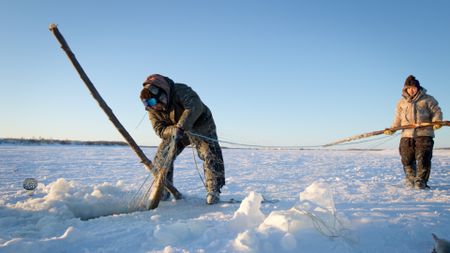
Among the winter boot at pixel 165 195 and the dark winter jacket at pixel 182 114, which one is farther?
the winter boot at pixel 165 195

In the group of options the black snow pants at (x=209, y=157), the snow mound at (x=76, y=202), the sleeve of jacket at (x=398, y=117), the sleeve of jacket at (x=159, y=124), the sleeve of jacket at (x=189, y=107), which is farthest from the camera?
the sleeve of jacket at (x=398, y=117)

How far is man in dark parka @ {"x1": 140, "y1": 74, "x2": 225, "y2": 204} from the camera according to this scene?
3.48 meters

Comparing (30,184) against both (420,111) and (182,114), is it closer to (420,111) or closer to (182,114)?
(182,114)

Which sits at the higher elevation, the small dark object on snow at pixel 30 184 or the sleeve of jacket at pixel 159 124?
the sleeve of jacket at pixel 159 124

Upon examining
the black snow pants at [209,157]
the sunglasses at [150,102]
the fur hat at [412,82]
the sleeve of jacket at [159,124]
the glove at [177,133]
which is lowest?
the black snow pants at [209,157]

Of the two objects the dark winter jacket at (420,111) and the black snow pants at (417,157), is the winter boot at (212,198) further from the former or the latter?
the dark winter jacket at (420,111)

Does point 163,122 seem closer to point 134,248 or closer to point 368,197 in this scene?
point 134,248

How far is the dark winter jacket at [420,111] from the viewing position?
5.17 m

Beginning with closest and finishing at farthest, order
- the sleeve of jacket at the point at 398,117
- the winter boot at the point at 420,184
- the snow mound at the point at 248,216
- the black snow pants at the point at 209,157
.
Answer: the snow mound at the point at 248,216, the black snow pants at the point at 209,157, the winter boot at the point at 420,184, the sleeve of jacket at the point at 398,117

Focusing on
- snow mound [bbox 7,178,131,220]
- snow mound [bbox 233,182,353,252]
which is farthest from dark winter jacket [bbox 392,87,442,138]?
snow mound [bbox 7,178,131,220]

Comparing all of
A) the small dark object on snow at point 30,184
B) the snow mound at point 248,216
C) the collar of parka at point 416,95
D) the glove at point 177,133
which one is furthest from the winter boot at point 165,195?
the collar of parka at point 416,95

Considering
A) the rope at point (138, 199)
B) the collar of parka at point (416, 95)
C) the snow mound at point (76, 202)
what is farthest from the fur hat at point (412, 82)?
the snow mound at point (76, 202)

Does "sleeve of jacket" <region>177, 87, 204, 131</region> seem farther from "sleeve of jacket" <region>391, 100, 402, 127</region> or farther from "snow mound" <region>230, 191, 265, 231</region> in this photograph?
"sleeve of jacket" <region>391, 100, 402, 127</region>

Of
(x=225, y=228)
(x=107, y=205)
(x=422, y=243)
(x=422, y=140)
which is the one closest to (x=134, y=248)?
(x=225, y=228)
